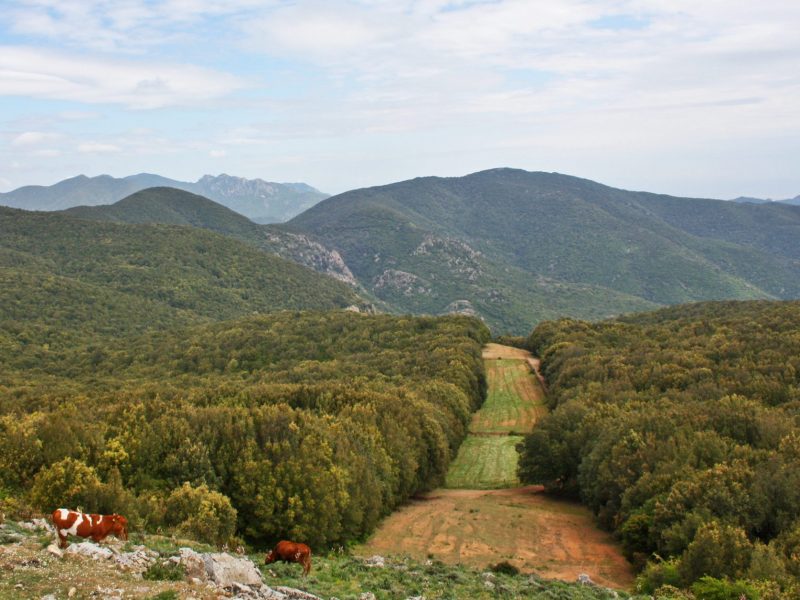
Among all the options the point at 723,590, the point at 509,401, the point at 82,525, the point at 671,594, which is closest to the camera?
the point at 82,525

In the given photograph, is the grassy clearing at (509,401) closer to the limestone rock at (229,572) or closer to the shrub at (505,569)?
the shrub at (505,569)

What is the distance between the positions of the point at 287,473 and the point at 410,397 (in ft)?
86.6

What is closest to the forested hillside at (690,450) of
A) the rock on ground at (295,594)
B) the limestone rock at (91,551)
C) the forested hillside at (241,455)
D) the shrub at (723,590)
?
the shrub at (723,590)

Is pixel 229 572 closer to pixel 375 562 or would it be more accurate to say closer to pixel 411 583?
pixel 411 583

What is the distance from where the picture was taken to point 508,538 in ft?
124

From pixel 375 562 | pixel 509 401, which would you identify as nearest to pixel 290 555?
pixel 375 562

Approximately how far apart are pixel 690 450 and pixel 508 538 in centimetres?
1254

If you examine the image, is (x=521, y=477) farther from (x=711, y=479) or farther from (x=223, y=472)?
(x=223, y=472)

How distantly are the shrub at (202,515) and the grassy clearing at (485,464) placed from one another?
107 ft

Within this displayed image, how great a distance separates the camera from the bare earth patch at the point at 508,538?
33.2m

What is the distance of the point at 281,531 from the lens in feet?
106

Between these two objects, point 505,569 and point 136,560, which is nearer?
point 136,560

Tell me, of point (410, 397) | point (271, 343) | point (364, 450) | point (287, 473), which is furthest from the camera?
point (271, 343)

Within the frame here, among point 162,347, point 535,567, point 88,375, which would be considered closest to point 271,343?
point 162,347
